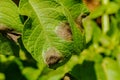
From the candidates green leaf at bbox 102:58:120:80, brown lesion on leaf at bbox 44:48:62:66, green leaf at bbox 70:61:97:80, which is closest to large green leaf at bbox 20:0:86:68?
brown lesion on leaf at bbox 44:48:62:66

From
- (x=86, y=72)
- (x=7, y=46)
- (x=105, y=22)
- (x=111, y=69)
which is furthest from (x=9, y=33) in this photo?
(x=105, y=22)

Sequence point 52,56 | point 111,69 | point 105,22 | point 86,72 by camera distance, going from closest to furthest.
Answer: point 52,56 → point 86,72 → point 111,69 → point 105,22

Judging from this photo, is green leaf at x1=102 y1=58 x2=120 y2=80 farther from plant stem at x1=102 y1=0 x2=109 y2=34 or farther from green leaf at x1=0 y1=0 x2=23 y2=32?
green leaf at x1=0 y1=0 x2=23 y2=32

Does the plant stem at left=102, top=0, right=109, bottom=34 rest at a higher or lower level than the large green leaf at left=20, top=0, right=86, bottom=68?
lower

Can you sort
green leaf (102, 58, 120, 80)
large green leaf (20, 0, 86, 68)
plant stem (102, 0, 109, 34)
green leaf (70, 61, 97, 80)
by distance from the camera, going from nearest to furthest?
1. large green leaf (20, 0, 86, 68)
2. green leaf (70, 61, 97, 80)
3. green leaf (102, 58, 120, 80)
4. plant stem (102, 0, 109, 34)

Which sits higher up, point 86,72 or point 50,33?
point 50,33

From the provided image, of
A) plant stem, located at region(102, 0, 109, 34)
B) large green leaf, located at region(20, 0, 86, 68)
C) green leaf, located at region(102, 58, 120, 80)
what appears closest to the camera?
large green leaf, located at region(20, 0, 86, 68)

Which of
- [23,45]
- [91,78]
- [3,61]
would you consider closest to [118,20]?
[3,61]

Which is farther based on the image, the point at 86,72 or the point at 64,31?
the point at 86,72

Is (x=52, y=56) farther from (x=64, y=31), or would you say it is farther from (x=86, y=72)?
(x=86, y=72)
